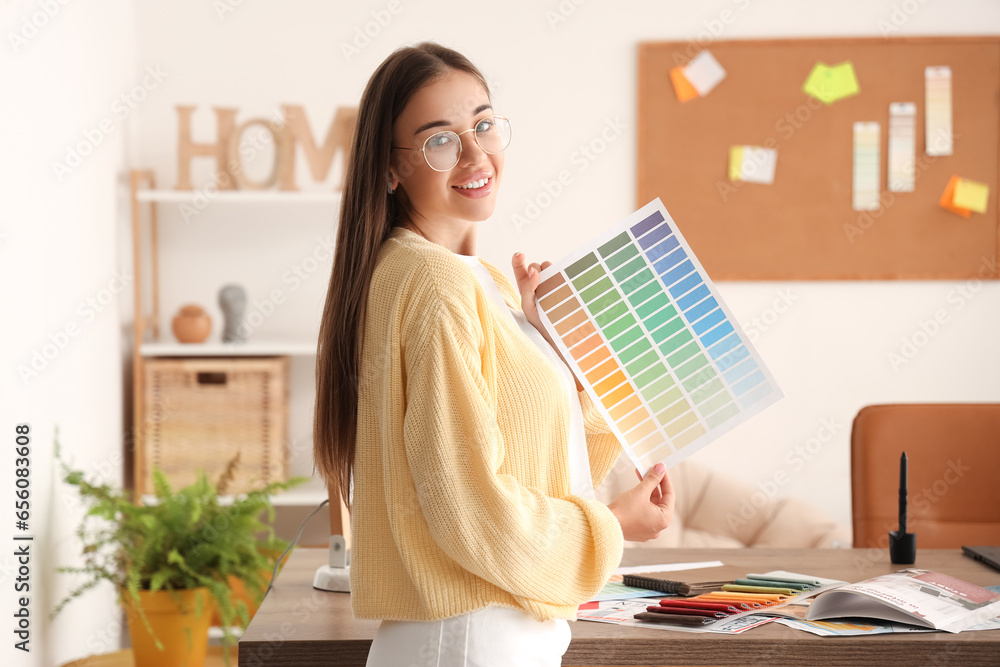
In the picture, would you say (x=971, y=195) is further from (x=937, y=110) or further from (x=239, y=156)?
(x=239, y=156)

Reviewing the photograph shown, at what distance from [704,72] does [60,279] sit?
2181mm

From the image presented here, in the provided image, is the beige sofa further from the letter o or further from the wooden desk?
the wooden desk

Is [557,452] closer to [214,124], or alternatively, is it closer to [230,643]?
[230,643]

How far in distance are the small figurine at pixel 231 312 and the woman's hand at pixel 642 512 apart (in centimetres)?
212

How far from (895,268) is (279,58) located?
2.27m

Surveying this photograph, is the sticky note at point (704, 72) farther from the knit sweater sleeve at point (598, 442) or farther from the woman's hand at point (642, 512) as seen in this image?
the woman's hand at point (642, 512)

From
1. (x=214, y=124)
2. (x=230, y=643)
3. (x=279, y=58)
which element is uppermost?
(x=279, y=58)

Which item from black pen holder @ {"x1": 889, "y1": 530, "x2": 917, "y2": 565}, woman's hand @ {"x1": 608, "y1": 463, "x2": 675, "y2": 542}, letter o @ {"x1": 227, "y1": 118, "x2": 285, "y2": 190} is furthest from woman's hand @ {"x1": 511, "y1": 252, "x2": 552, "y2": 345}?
letter o @ {"x1": 227, "y1": 118, "x2": 285, "y2": 190}

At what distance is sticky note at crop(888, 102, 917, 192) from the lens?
10.7ft

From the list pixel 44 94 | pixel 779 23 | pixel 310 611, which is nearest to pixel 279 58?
pixel 44 94

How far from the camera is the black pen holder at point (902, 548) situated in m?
1.72

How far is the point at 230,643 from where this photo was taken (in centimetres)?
249

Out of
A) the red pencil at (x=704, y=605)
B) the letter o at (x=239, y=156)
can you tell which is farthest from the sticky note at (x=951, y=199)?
the red pencil at (x=704, y=605)

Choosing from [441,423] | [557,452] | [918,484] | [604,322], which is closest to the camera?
[441,423]
